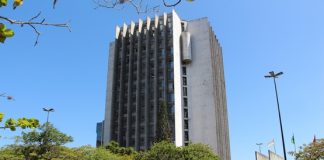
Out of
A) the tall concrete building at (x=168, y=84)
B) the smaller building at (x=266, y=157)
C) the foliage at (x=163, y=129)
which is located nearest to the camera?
the smaller building at (x=266, y=157)

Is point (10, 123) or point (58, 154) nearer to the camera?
point (10, 123)

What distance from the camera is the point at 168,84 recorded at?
88062 mm

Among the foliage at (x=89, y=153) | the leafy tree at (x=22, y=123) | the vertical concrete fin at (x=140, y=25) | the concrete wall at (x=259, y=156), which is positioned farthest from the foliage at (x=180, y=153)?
the vertical concrete fin at (x=140, y=25)

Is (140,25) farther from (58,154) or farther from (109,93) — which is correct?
(58,154)

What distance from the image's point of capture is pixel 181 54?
93.9m

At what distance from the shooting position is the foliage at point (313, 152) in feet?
123

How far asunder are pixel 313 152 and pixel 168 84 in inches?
2063

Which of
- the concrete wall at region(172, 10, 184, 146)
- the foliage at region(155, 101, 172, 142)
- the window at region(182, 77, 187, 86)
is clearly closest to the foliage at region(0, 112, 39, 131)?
the foliage at region(155, 101, 172, 142)

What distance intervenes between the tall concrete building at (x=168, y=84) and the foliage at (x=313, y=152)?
43090mm

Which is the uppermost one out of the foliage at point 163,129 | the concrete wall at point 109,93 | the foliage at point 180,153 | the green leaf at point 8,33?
the concrete wall at point 109,93

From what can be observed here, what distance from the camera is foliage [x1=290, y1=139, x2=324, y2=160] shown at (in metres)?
37.5

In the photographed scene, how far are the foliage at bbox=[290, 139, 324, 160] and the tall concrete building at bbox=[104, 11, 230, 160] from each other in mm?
43090

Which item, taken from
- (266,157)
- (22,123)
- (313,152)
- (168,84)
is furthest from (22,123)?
(168,84)

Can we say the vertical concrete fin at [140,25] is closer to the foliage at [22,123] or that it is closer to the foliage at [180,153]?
the foliage at [180,153]
